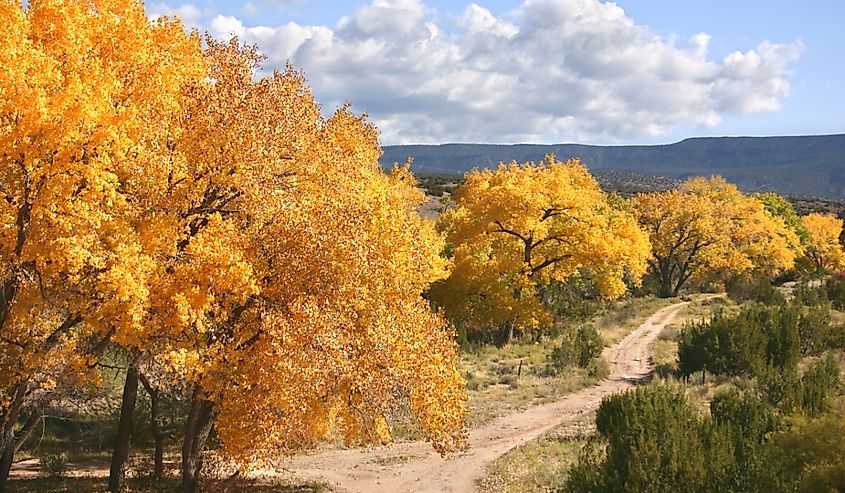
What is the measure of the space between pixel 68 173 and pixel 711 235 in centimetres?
4890

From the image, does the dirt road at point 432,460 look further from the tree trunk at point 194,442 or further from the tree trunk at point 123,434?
the tree trunk at point 123,434

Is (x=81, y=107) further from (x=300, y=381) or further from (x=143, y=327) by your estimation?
(x=300, y=381)

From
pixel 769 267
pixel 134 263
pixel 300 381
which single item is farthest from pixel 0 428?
pixel 769 267

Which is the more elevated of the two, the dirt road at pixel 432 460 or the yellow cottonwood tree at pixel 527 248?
the yellow cottonwood tree at pixel 527 248

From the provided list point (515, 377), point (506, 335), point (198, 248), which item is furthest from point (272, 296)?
point (506, 335)

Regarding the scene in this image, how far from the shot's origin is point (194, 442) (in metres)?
15.0

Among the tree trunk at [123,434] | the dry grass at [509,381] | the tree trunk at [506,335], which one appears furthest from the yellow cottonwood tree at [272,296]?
the tree trunk at [506,335]

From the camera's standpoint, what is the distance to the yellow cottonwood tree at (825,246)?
6906 centimetres

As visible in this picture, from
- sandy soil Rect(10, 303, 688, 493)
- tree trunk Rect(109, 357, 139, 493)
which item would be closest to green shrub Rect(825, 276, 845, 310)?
sandy soil Rect(10, 303, 688, 493)

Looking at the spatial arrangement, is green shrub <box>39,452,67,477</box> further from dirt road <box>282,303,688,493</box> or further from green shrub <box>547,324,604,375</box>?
green shrub <box>547,324,604,375</box>

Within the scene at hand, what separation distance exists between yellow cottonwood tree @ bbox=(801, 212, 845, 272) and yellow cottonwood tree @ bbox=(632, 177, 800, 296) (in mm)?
15226

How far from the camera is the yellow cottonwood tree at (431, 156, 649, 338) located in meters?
33.0

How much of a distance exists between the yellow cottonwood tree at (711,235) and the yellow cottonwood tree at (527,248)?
1868 centimetres

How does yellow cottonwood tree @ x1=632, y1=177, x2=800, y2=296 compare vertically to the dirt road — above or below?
above
